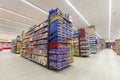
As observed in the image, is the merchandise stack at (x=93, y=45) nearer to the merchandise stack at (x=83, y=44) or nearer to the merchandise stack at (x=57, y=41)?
the merchandise stack at (x=83, y=44)

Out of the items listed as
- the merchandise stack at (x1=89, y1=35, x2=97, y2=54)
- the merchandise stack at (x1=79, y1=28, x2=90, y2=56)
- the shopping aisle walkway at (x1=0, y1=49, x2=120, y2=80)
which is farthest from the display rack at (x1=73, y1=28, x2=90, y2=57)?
the merchandise stack at (x1=89, y1=35, x2=97, y2=54)

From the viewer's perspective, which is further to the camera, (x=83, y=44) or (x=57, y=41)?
(x=83, y=44)

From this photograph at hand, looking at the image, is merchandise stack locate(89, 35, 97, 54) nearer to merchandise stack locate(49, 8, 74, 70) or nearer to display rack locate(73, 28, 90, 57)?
display rack locate(73, 28, 90, 57)

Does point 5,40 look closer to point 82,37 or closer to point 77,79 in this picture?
point 82,37

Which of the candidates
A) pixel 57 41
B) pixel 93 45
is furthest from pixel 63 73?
pixel 93 45

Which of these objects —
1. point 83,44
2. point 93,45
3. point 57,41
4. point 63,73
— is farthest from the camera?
point 93,45

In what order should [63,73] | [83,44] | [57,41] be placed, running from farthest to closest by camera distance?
[83,44] < [57,41] < [63,73]

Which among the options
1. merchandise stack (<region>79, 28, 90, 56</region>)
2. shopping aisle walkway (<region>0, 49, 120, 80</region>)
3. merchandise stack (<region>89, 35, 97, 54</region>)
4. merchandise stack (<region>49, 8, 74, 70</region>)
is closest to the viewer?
shopping aisle walkway (<region>0, 49, 120, 80</region>)

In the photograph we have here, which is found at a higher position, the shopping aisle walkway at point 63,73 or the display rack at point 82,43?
the display rack at point 82,43

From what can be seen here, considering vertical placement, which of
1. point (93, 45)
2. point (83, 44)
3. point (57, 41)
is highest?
point (57, 41)

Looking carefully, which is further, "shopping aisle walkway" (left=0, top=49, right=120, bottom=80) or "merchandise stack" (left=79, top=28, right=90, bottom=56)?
"merchandise stack" (left=79, top=28, right=90, bottom=56)

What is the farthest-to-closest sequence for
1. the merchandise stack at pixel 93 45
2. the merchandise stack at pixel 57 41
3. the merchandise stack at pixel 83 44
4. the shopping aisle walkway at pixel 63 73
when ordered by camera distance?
the merchandise stack at pixel 93 45, the merchandise stack at pixel 83 44, the merchandise stack at pixel 57 41, the shopping aisle walkway at pixel 63 73

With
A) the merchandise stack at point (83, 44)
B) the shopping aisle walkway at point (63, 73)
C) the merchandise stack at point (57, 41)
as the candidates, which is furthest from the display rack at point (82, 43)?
the merchandise stack at point (57, 41)

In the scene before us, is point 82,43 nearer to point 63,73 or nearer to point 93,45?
point 93,45
